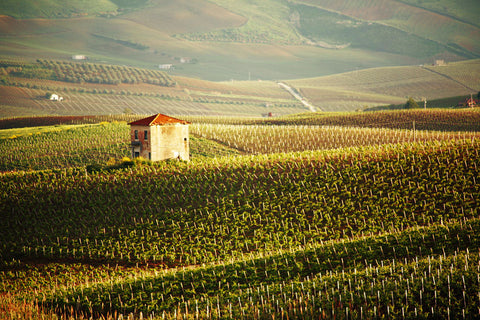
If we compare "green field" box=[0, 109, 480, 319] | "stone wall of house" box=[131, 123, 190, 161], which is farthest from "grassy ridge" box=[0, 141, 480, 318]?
"stone wall of house" box=[131, 123, 190, 161]

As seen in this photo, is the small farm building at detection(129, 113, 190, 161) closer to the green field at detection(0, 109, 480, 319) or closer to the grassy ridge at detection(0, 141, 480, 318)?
the green field at detection(0, 109, 480, 319)

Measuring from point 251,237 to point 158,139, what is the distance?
2510 cm

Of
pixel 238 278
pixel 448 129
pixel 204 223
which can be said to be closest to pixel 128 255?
pixel 204 223

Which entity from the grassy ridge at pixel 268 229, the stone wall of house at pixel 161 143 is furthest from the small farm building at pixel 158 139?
the grassy ridge at pixel 268 229

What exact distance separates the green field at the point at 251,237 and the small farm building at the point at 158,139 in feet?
9.47

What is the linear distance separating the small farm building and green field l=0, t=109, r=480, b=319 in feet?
9.47

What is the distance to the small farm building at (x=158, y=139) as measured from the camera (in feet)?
223

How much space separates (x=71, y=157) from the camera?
83.2 m

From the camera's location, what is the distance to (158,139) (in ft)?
225

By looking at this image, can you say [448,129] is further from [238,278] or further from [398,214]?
[238,278]


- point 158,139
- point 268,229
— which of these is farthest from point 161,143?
point 268,229

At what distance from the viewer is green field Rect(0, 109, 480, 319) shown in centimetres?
3216

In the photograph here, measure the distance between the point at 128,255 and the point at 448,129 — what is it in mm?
73658

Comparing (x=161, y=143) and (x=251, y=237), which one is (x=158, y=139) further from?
(x=251, y=237)
